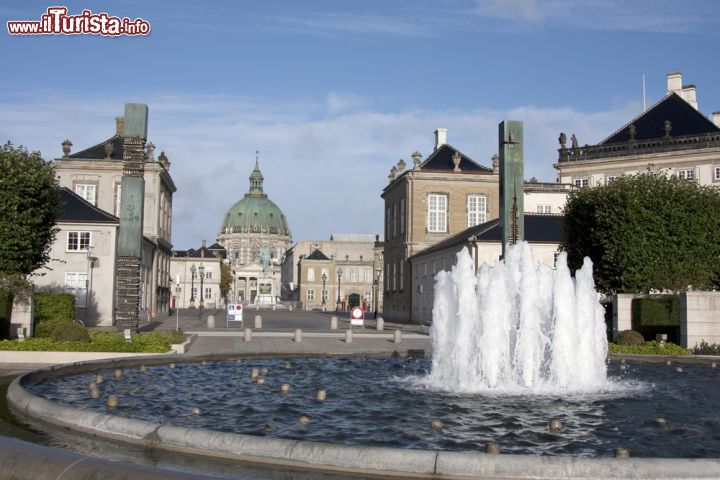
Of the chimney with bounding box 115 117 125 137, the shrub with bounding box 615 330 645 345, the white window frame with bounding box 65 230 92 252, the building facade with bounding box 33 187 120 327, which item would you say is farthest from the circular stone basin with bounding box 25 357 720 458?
the chimney with bounding box 115 117 125 137

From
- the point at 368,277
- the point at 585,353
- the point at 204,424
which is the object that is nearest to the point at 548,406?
the point at 585,353

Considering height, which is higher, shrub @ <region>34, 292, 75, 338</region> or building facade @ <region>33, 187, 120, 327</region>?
building facade @ <region>33, 187, 120, 327</region>

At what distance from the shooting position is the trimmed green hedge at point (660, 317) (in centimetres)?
3228

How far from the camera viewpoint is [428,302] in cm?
6272

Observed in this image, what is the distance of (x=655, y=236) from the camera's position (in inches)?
1448

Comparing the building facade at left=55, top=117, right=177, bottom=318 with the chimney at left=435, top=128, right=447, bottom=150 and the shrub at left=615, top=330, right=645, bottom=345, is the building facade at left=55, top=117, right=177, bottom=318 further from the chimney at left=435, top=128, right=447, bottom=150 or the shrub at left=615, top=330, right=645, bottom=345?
the shrub at left=615, top=330, right=645, bottom=345

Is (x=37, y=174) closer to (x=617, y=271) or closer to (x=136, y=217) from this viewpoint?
(x=136, y=217)

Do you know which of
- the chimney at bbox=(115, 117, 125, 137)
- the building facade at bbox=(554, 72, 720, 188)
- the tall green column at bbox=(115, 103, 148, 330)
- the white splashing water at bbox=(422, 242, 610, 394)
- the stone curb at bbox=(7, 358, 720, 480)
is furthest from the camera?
the chimney at bbox=(115, 117, 125, 137)

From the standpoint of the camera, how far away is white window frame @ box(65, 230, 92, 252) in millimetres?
52875

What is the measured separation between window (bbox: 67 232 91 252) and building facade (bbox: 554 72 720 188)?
4196cm

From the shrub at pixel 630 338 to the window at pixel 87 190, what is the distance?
5455cm

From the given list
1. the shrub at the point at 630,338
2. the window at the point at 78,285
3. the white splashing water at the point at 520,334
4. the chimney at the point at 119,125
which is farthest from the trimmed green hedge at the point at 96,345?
the chimney at the point at 119,125

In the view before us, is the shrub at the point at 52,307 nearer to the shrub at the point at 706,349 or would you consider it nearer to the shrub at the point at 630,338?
the shrub at the point at 630,338

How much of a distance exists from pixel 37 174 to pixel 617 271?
28054 millimetres
